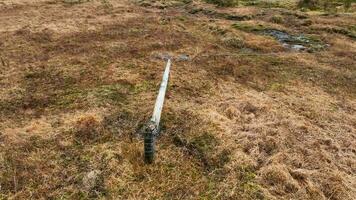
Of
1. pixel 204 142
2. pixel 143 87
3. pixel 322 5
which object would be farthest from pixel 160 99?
pixel 322 5

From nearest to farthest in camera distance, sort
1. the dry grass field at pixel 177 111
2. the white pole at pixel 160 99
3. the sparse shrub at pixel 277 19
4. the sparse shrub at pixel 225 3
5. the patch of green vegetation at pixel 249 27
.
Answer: the dry grass field at pixel 177 111, the white pole at pixel 160 99, the patch of green vegetation at pixel 249 27, the sparse shrub at pixel 277 19, the sparse shrub at pixel 225 3

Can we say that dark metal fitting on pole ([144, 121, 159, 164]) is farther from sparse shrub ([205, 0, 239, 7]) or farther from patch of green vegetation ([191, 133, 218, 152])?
sparse shrub ([205, 0, 239, 7])

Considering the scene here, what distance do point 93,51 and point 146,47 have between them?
240cm

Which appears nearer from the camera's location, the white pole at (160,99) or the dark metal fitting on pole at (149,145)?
the dark metal fitting on pole at (149,145)

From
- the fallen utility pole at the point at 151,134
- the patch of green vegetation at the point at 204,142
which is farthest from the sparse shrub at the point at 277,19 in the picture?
the patch of green vegetation at the point at 204,142

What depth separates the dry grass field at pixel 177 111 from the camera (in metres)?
8.04

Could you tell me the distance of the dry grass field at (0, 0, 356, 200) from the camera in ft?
26.4

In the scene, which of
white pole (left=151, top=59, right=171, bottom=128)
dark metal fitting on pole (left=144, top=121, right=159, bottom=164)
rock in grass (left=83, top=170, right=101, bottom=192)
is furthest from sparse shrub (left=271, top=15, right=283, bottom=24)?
rock in grass (left=83, top=170, right=101, bottom=192)

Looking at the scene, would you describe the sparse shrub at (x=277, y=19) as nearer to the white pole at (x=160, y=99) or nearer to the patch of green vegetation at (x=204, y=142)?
the white pole at (x=160, y=99)

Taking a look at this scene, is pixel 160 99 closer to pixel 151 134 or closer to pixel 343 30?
pixel 151 134

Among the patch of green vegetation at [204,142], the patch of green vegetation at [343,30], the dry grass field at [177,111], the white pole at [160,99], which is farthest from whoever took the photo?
the patch of green vegetation at [343,30]

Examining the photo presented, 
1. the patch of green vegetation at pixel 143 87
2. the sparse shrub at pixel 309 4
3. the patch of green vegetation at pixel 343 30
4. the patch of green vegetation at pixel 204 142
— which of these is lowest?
the patch of green vegetation at pixel 204 142

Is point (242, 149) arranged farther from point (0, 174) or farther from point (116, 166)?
point (0, 174)

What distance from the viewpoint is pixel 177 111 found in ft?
35.8
